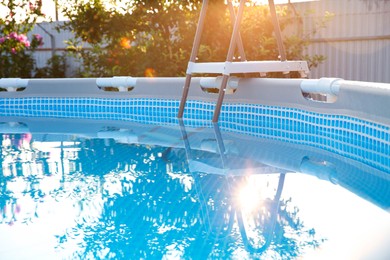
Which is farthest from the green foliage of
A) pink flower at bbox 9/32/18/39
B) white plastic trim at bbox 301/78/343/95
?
white plastic trim at bbox 301/78/343/95

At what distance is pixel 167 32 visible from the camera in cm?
879

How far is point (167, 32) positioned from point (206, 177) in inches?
209

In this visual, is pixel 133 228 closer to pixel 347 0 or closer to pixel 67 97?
pixel 67 97

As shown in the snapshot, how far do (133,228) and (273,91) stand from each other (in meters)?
3.29

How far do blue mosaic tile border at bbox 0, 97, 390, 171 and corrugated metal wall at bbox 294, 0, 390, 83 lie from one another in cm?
248

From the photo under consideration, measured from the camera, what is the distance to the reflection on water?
2383 millimetres

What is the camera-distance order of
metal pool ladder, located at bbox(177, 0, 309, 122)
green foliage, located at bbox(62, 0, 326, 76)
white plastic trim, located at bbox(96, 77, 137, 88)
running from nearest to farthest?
metal pool ladder, located at bbox(177, 0, 309, 122) → white plastic trim, located at bbox(96, 77, 137, 88) → green foliage, located at bbox(62, 0, 326, 76)

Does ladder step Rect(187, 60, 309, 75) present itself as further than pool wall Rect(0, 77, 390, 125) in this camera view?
Yes

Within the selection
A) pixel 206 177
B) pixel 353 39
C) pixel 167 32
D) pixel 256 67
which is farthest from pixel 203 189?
pixel 167 32

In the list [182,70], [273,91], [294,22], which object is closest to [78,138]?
[273,91]

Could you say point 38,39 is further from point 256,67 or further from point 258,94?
point 256,67

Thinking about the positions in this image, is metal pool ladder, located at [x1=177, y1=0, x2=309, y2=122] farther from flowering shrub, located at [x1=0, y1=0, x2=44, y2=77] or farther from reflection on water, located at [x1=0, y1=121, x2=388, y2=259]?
flowering shrub, located at [x1=0, y1=0, x2=44, y2=77]

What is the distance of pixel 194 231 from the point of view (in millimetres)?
2570

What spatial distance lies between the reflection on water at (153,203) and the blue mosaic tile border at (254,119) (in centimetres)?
72
